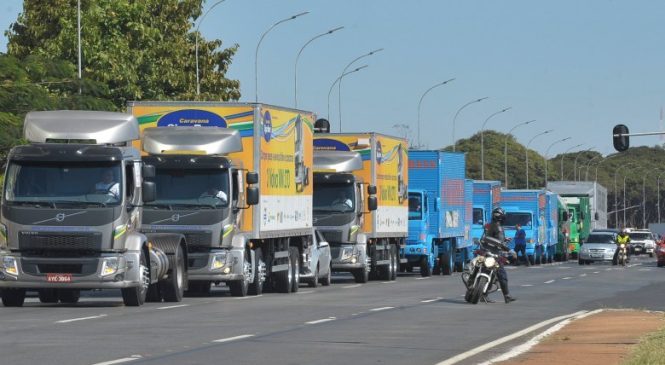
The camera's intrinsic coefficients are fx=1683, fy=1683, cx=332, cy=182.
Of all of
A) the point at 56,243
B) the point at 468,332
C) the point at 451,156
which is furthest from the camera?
the point at 451,156

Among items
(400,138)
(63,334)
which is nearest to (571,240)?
(400,138)

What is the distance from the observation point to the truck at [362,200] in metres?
40.3

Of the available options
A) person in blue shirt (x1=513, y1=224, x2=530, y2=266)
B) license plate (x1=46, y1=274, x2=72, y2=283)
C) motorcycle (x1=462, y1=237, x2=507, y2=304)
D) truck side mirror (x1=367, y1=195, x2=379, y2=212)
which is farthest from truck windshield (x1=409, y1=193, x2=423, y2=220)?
license plate (x1=46, y1=274, x2=72, y2=283)

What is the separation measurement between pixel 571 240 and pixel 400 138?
44.7 meters

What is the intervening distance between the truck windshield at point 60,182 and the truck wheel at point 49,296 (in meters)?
3.28

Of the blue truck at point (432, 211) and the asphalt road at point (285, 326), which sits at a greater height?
the blue truck at point (432, 211)

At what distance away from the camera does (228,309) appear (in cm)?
2638

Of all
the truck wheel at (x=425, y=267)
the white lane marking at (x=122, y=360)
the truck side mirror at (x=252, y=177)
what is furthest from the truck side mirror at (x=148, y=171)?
the truck wheel at (x=425, y=267)

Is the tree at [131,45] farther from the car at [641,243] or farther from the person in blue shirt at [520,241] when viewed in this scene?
the car at [641,243]

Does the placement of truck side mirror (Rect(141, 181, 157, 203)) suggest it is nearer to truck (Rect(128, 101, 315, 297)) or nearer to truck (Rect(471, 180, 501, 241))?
truck (Rect(128, 101, 315, 297))

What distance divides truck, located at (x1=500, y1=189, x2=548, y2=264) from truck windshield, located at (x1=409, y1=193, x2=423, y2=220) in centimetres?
2093

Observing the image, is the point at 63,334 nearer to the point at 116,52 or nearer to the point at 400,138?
the point at 400,138

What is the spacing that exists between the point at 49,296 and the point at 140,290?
285cm

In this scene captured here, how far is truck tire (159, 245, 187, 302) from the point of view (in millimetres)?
28547
